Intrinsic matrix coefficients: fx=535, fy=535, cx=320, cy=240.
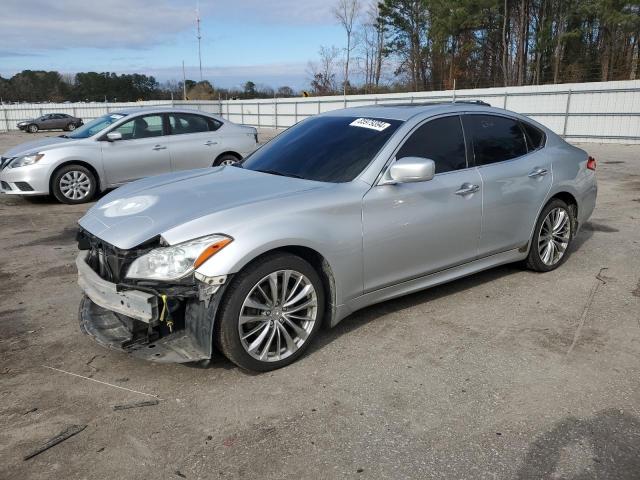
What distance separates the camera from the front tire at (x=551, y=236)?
511 centimetres

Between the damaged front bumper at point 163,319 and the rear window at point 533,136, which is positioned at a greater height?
the rear window at point 533,136

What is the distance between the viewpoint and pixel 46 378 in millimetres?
3359

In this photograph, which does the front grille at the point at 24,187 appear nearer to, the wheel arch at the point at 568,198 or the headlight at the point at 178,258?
the headlight at the point at 178,258

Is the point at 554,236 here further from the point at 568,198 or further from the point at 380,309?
the point at 380,309

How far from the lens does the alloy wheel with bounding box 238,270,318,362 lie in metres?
3.26

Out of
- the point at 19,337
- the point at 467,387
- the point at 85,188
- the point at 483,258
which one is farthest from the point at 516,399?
the point at 85,188

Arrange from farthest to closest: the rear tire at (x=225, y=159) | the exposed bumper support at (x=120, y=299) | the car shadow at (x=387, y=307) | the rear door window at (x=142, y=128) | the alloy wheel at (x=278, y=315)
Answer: the rear tire at (x=225, y=159), the rear door window at (x=142, y=128), the car shadow at (x=387, y=307), the alloy wheel at (x=278, y=315), the exposed bumper support at (x=120, y=299)

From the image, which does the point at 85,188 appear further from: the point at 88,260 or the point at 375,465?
the point at 375,465

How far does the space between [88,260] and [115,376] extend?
2.73ft

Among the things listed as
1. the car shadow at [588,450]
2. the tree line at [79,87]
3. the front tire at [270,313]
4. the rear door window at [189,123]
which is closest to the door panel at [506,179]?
the front tire at [270,313]

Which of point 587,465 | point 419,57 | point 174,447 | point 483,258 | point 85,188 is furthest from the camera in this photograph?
point 419,57

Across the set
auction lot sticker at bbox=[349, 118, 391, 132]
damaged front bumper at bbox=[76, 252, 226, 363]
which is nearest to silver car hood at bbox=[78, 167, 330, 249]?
damaged front bumper at bbox=[76, 252, 226, 363]

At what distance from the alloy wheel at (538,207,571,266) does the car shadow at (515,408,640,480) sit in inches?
97.8

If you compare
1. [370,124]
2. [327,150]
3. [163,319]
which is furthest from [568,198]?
[163,319]
